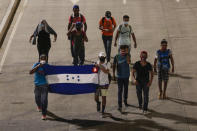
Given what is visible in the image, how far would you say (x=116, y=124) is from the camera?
14.9 m

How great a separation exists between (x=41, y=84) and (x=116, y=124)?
234 centimetres

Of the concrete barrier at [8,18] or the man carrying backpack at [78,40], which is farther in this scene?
the concrete barrier at [8,18]

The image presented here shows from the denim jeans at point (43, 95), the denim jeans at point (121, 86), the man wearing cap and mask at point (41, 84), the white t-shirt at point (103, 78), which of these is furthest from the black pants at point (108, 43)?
the denim jeans at point (43, 95)

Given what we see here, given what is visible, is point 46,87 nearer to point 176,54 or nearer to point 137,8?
point 176,54

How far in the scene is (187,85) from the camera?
1725 cm

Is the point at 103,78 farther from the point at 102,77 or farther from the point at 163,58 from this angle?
the point at 163,58

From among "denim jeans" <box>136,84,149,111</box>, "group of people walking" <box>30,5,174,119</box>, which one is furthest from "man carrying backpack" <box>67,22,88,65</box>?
"denim jeans" <box>136,84,149,111</box>

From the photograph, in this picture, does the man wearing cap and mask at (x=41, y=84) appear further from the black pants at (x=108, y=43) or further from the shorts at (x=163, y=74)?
the black pants at (x=108, y=43)

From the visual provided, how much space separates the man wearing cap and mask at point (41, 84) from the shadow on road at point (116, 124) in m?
0.50

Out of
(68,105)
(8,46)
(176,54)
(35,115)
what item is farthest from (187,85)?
(8,46)

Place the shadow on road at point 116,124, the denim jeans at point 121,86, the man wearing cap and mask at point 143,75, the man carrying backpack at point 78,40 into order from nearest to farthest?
the shadow on road at point 116,124 → the man wearing cap and mask at point 143,75 → the denim jeans at point 121,86 → the man carrying backpack at point 78,40

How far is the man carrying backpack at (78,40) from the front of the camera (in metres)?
17.5

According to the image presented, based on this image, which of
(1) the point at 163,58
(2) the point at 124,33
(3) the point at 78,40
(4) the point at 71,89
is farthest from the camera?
(2) the point at 124,33

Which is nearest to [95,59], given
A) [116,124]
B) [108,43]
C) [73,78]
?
[108,43]
